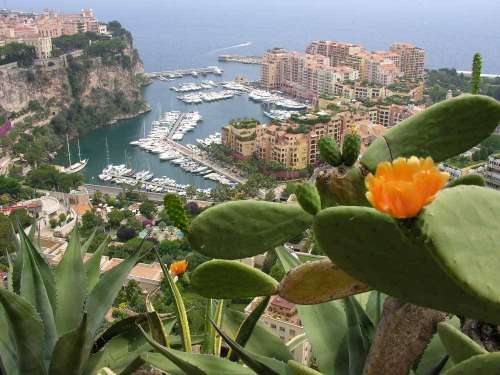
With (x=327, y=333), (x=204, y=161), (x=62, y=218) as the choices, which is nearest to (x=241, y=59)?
(x=204, y=161)

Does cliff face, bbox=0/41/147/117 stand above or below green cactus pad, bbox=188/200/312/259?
→ below

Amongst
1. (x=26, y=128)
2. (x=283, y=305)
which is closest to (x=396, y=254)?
(x=283, y=305)

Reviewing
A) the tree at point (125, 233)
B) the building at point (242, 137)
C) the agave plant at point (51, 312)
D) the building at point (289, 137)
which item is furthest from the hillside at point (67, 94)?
the agave plant at point (51, 312)

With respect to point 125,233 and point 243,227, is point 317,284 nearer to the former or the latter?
point 243,227

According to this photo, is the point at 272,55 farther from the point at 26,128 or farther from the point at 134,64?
the point at 26,128

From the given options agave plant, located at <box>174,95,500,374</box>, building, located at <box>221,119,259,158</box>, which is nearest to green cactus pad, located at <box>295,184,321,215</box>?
agave plant, located at <box>174,95,500,374</box>

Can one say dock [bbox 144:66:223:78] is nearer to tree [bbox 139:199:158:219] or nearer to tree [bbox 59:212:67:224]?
tree [bbox 139:199:158:219]
